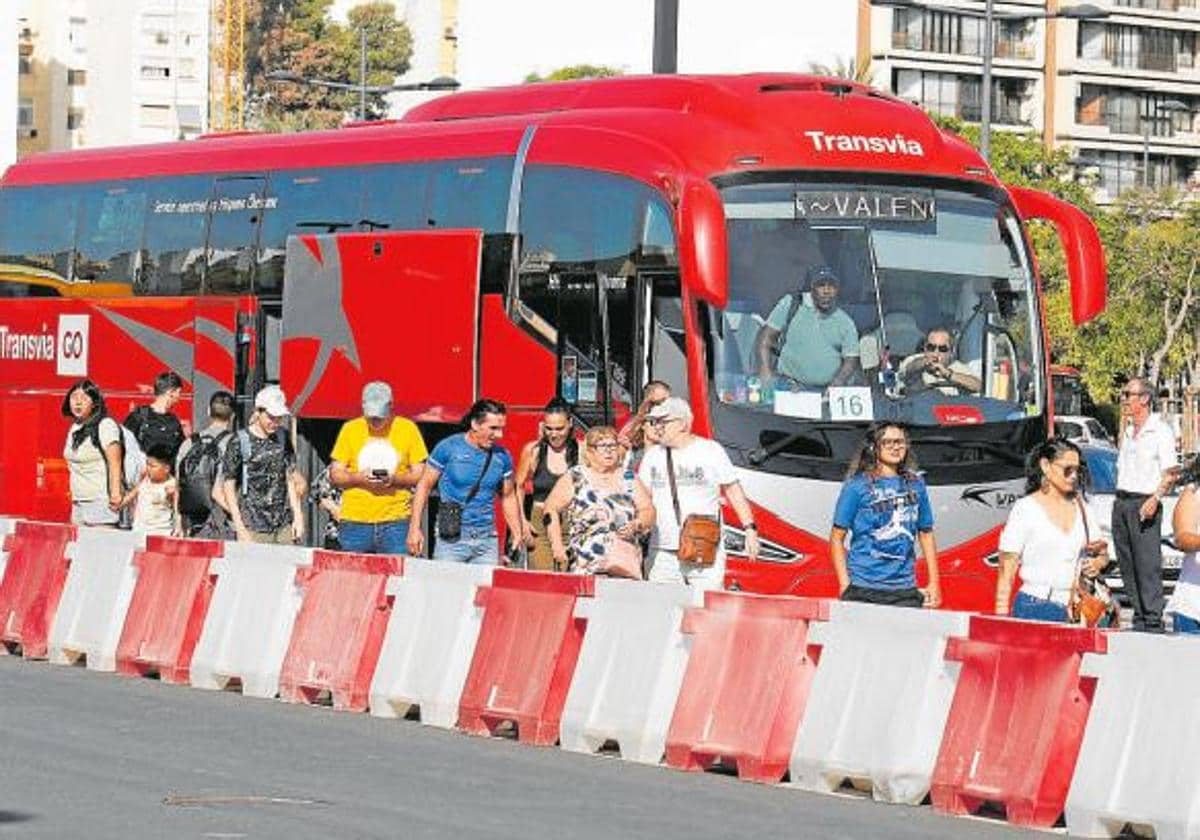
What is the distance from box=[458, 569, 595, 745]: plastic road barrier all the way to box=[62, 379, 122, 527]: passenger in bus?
6.77 m

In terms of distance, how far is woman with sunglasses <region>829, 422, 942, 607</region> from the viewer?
16.2m

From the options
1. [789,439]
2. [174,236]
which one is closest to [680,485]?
[789,439]

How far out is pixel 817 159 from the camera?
2320 centimetres

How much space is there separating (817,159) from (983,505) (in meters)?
2.65

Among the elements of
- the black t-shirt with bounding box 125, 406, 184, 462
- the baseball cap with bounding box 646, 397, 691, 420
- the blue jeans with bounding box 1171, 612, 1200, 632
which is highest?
the baseball cap with bounding box 646, 397, 691, 420

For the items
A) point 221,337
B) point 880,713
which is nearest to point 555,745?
point 880,713

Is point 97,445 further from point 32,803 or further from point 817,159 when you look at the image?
point 32,803

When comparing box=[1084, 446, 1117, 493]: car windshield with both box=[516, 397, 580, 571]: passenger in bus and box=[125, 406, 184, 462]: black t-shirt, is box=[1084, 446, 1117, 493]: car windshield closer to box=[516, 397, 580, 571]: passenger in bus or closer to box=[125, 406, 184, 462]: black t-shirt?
box=[125, 406, 184, 462]: black t-shirt

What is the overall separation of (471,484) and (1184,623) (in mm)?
4881

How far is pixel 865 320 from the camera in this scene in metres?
22.4

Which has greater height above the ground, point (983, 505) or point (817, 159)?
point (817, 159)

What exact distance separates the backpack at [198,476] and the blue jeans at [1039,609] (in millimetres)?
7331

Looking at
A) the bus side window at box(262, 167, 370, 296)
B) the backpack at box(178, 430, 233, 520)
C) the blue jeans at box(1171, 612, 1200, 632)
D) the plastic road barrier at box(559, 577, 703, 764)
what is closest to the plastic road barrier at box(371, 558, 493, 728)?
the plastic road barrier at box(559, 577, 703, 764)

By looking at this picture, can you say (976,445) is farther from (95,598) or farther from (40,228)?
(40,228)
